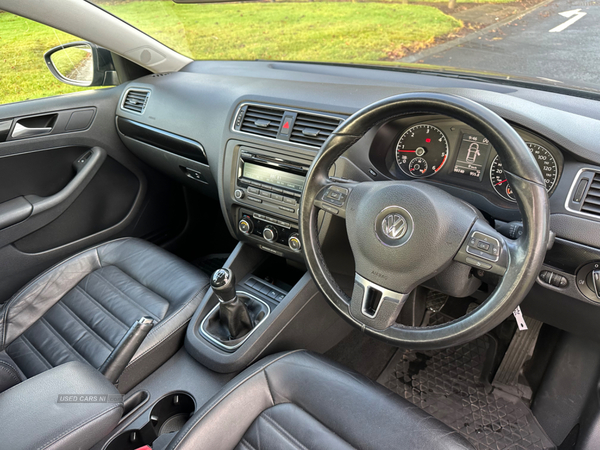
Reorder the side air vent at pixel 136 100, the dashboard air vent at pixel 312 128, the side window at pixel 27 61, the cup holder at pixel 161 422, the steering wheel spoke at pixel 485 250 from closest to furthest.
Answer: the steering wheel spoke at pixel 485 250, the cup holder at pixel 161 422, the dashboard air vent at pixel 312 128, the side window at pixel 27 61, the side air vent at pixel 136 100

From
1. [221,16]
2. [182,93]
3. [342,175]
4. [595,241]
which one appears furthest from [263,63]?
[595,241]

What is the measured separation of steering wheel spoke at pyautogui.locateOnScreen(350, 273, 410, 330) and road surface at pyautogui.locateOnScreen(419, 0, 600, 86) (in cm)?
102

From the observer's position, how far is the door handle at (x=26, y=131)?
6.72ft

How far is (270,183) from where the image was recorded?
1676 millimetres

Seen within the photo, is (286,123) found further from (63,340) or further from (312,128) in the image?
(63,340)

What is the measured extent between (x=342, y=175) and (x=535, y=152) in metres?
0.54

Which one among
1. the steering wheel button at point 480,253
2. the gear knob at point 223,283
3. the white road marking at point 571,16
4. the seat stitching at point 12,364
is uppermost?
the white road marking at point 571,16

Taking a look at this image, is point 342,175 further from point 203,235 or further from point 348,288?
point 203,235

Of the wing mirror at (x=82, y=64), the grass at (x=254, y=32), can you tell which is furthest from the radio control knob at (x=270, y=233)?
the wing mirror at (x=82, y=64)

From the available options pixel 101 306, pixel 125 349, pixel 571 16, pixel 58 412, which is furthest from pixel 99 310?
pixel 571 16

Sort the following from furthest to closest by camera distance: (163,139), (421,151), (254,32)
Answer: (254,32), (163,139), (421,151)

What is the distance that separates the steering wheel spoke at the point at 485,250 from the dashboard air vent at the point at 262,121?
818 mm

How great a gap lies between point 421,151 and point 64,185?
68.4 inches

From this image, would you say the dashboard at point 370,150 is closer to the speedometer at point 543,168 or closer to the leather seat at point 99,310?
the speedometer at point 543,168
